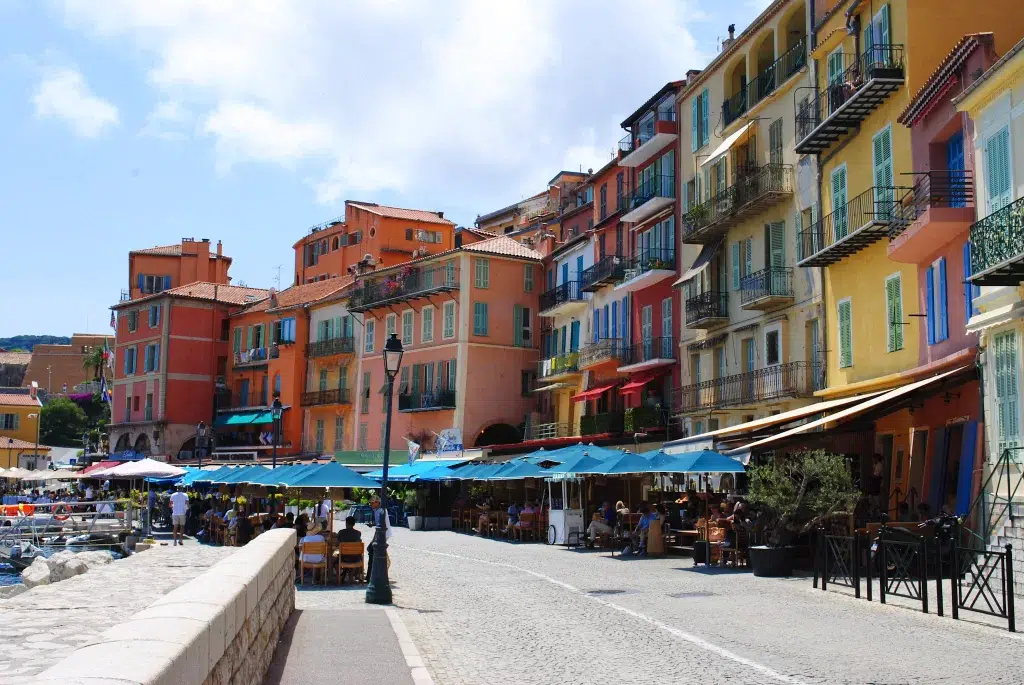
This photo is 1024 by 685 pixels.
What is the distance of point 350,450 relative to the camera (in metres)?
60.4

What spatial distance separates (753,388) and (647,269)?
31.5 feet

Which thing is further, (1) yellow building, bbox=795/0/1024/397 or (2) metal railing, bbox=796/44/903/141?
(2) metal railing, bbox=796/44/903/141

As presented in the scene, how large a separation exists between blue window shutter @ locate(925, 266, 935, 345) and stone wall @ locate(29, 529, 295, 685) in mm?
15920

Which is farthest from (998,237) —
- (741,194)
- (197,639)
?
(741,194)

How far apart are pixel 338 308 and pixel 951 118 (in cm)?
4604

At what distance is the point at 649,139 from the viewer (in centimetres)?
4256

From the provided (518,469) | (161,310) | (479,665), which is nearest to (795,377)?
(518,469)

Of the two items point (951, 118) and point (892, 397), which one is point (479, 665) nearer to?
point (892, 397)

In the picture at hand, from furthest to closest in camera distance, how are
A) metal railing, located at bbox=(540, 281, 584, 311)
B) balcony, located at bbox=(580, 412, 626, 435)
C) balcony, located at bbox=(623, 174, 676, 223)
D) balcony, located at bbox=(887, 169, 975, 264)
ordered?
metal railing, located at bbox=(540, 281, 584, 311) < balcony, located at bbox=(580, 412, 626, 435) < balcony, located at bbox=(623, 174, 676, 223) < balcony, located at bbox=(887, 169, 975, 264)

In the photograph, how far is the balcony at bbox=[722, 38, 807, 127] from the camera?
1281 inches

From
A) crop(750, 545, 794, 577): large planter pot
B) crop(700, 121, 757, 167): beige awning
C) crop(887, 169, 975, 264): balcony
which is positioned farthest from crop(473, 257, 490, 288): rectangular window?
crop(750, 545, 794, 577): large planter pot

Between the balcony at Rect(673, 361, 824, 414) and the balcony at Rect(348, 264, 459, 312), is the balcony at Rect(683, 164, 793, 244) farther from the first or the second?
the balcony at Rect(348, 264, 459, 312)

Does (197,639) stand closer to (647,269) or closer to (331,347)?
(647,269)

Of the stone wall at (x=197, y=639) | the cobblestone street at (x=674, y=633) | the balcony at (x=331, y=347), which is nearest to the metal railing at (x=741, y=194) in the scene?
the cobblestone street at (x=674, y=633)
